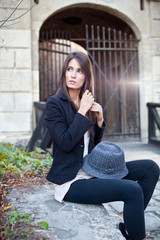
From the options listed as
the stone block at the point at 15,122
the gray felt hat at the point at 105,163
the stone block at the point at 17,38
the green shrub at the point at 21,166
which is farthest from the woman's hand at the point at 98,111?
the stone block at the point at 17,38

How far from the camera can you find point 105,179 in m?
1.83

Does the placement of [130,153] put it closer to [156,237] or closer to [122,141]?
[122,141]

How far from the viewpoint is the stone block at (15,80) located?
5.88 metres

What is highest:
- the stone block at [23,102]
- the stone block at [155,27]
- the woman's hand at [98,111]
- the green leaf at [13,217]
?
the stone block at [155,27]

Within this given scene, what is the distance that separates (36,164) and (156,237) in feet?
5.16

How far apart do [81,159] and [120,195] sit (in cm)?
36

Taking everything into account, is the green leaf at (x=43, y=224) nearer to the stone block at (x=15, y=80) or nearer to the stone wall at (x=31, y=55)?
the stone wall at (x=31, y=55)

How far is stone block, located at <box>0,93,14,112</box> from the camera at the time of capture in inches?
232

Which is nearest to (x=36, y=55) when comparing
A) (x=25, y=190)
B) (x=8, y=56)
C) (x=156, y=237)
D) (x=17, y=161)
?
(x=8, y=56)

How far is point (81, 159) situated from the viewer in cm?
193

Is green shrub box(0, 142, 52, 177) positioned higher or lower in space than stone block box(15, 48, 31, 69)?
lower

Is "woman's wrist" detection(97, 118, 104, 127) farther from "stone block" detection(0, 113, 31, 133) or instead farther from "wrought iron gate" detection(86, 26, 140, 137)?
"stone block" detection(0, 113, 31, 133)

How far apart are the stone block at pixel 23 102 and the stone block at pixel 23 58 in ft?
1.96

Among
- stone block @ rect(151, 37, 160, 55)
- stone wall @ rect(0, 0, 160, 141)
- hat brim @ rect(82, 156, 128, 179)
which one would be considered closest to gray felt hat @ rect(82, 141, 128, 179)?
hat brim @ rect(82, 156, 128, 179)
